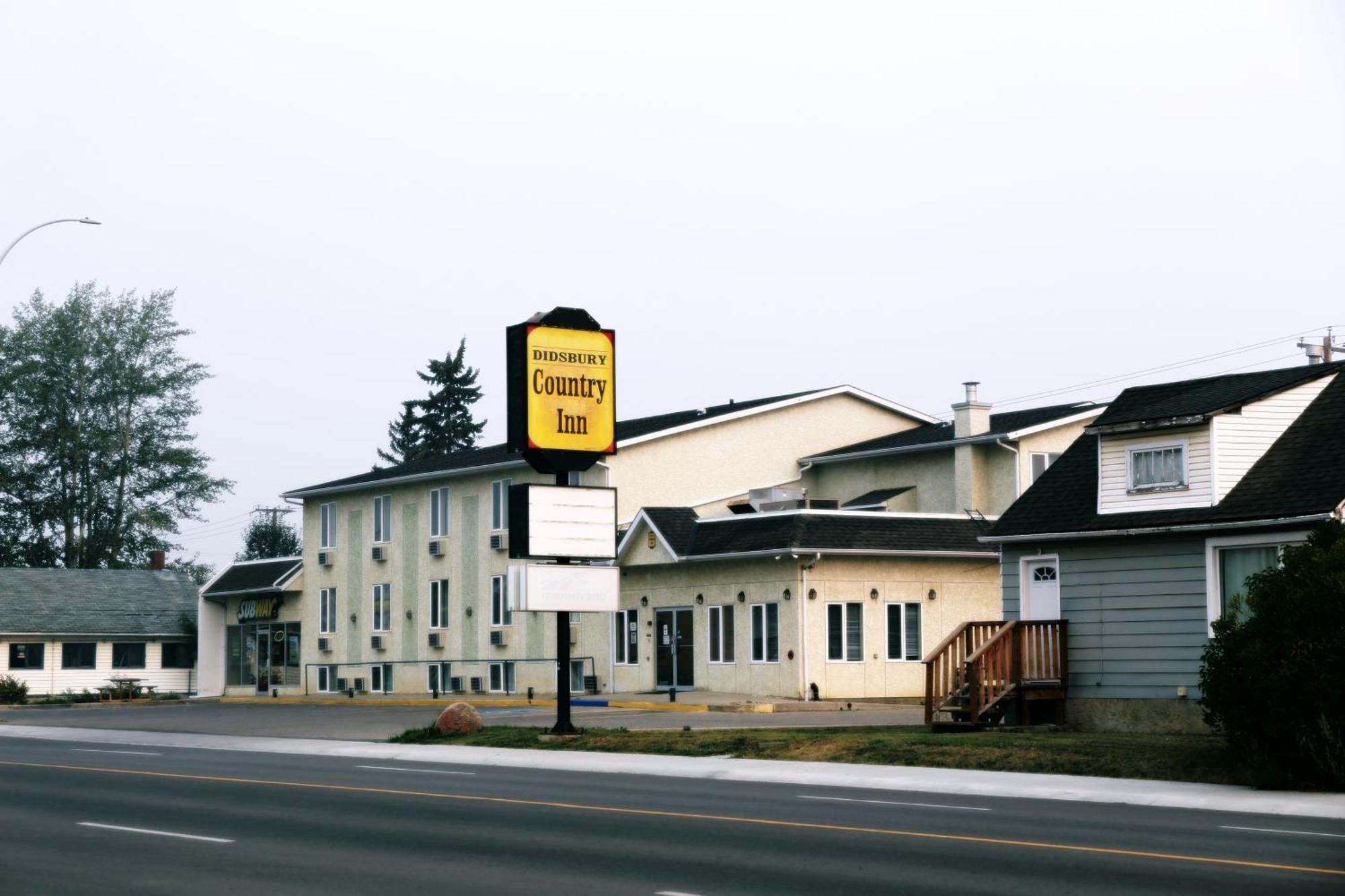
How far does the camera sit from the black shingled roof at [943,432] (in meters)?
50.4

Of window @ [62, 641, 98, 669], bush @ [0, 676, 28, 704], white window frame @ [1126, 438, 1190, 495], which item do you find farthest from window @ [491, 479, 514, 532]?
window @ [62, 641, 98, 669]

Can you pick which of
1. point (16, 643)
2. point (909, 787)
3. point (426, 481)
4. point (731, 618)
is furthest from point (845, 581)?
point (16, 643)

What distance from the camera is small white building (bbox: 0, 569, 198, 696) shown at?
Answer: 235ft

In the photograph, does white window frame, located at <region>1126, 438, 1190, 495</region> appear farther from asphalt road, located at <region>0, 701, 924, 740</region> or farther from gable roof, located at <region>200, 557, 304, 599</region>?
gable roof, located at <region>200, 557, 304, 599</region>

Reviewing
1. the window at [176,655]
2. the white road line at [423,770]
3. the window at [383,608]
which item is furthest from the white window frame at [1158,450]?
the window at [176,655]

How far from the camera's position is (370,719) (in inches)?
1580

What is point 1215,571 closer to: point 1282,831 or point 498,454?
point 1282,831

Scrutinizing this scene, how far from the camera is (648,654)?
48281 mm

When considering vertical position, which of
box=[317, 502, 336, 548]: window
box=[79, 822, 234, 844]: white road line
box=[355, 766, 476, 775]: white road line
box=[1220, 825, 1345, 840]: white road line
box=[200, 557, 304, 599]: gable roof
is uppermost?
box=[317, 502, 336, 548]: window

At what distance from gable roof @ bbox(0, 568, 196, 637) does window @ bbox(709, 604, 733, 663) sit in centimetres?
3701

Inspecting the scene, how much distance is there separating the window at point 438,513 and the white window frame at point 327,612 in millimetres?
6899

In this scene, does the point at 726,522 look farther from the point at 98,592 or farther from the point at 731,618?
the point at 98,592

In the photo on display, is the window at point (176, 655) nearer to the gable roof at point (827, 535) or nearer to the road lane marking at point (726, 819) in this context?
the gable roof at point (827, 535)

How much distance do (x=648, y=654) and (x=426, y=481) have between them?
13296 mm
